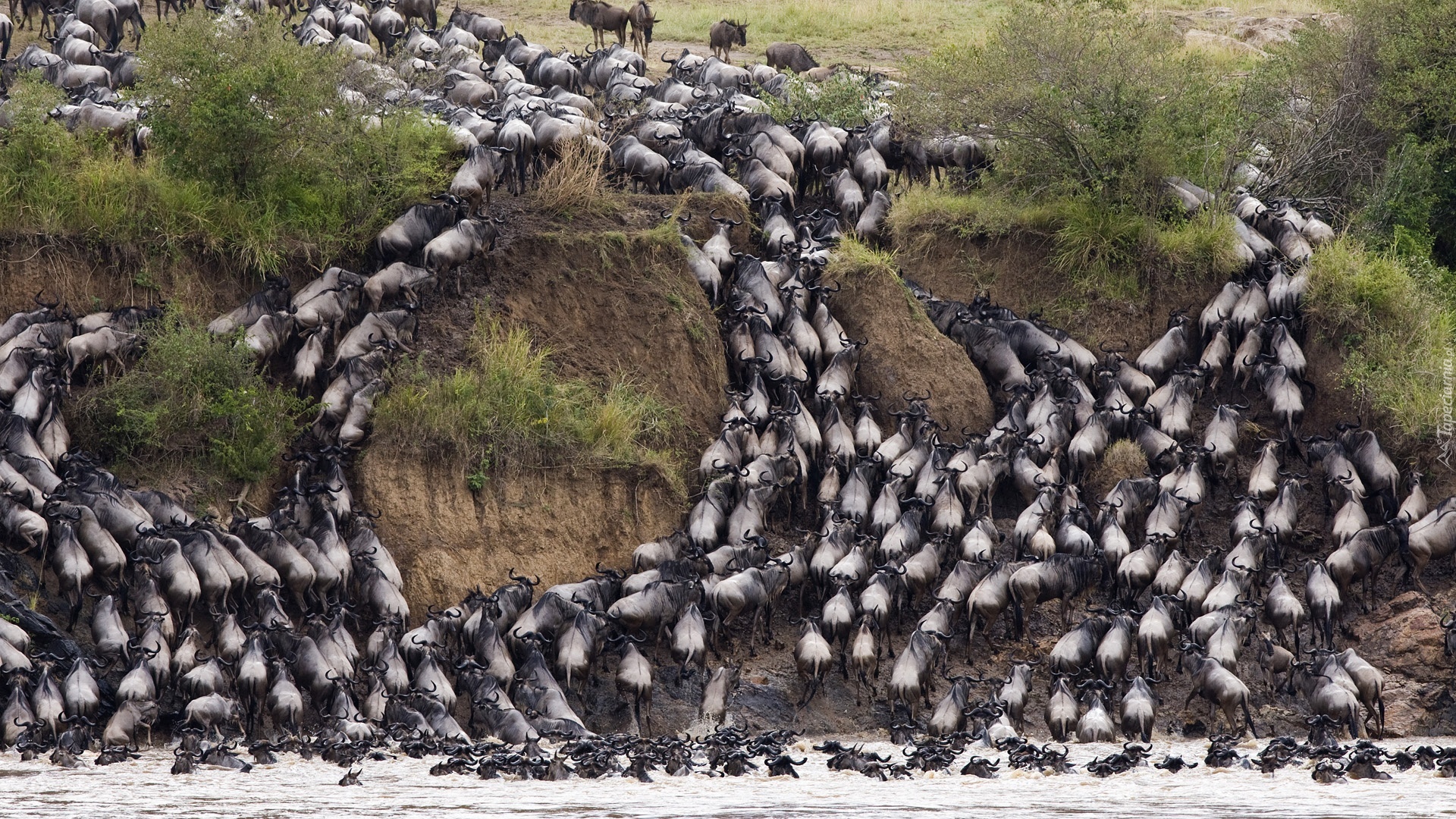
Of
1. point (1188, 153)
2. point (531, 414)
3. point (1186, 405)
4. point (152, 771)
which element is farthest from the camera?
point (1188, 153)

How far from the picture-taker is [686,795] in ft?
34.0

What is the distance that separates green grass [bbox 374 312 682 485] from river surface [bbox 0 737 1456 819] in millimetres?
4706

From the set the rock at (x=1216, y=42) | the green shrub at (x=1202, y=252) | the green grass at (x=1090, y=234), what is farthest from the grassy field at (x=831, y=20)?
the green shrub at (x=1202, y=252)

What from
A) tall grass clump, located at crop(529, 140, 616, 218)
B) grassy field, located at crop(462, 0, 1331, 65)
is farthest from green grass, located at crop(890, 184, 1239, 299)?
grassy field, located at crop(462, 0, 1331, 65)

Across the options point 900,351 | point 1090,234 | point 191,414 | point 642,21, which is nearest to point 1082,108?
point 1090,234

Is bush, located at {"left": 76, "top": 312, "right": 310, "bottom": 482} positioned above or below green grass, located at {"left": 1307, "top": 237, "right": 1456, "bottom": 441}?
below

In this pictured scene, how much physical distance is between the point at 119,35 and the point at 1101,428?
18.9 meters

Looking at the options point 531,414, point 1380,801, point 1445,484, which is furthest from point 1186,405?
point 1380,801

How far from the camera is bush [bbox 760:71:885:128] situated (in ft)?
76.0

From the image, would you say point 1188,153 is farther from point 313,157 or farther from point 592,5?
point 592,5

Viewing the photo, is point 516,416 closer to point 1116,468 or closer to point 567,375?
point 567,375

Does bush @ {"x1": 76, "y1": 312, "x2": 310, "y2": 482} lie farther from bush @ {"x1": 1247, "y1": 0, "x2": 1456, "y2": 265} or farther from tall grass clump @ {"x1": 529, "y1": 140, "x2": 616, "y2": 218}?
bush @ {"x1": 1247, "y1": 0, "x2": 1456, "y2": 265}

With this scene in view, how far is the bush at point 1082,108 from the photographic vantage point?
Result: 2039 centimetres

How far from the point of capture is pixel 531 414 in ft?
54.2
